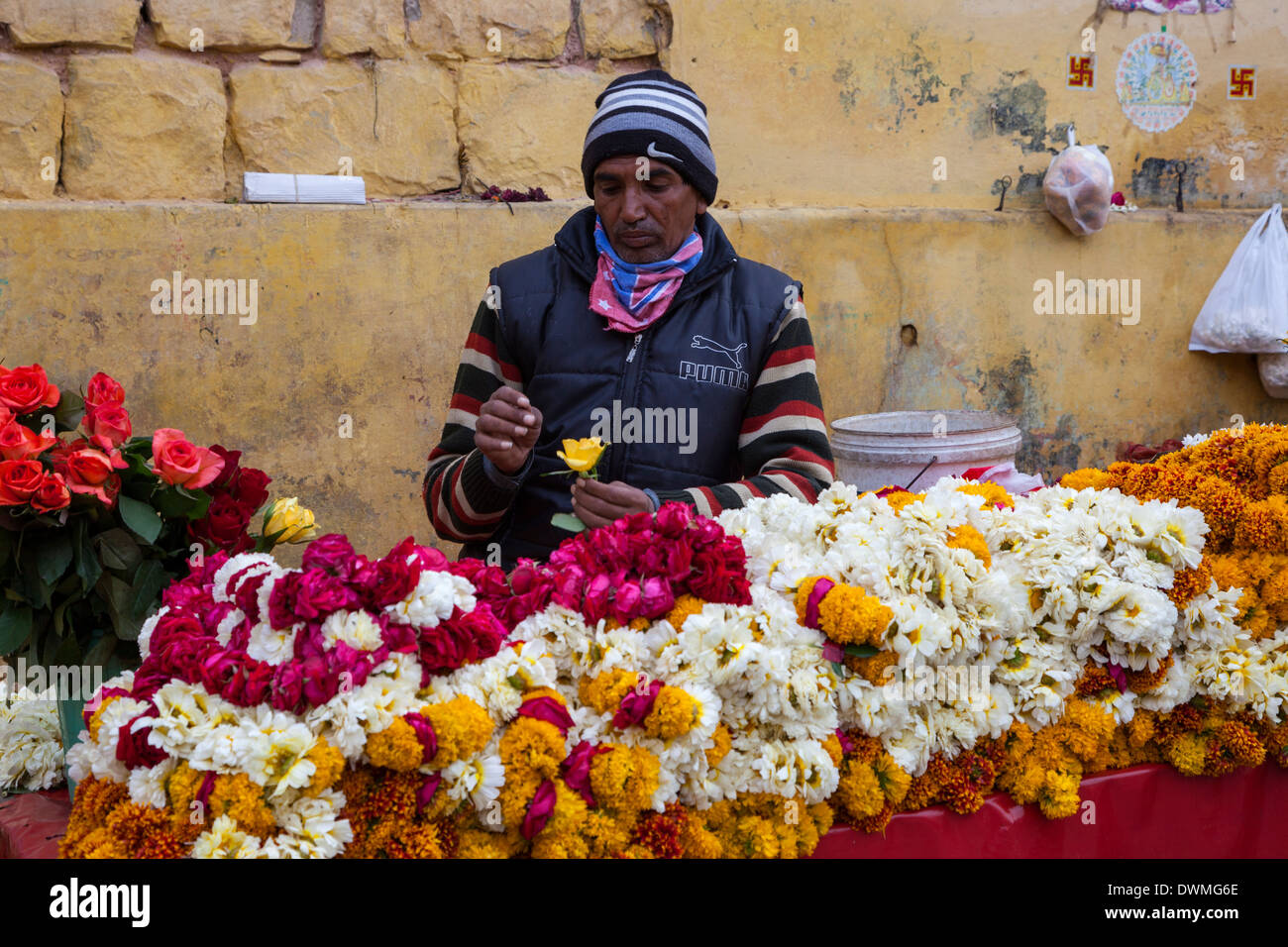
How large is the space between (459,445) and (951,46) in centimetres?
344

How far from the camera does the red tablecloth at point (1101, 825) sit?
5.55ft

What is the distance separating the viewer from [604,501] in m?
2.07

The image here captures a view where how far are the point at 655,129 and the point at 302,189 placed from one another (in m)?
2.15

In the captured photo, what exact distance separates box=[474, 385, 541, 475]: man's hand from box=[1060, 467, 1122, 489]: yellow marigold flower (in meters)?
1.09

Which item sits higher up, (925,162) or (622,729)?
(925,162)

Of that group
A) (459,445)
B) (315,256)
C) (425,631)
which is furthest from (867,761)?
(315,256)

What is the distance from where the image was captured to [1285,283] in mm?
4980

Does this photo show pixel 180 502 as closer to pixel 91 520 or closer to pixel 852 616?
pixel 91 520

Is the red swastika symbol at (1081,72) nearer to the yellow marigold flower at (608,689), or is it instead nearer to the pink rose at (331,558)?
the yellow marigold flower at (608,689)

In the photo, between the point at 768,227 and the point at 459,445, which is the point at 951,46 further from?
the point at 459,445

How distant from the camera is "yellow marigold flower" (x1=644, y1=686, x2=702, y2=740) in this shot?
4.72 feet

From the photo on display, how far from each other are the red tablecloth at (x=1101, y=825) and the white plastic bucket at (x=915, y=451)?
1.51 m

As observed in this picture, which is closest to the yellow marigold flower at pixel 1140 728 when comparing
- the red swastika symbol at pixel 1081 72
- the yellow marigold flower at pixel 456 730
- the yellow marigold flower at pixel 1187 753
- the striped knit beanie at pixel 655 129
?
the yellow marigold flower at pixel 1187 753

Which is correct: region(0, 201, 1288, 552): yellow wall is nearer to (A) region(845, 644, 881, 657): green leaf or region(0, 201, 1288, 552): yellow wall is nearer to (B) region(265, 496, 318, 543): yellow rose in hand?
(B) region(265, 496, 318, 543): yellow rose in hand
